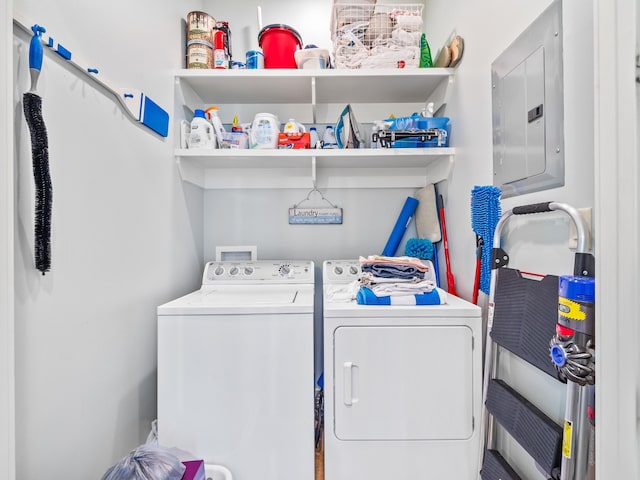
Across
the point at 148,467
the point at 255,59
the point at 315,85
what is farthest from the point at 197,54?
the point at 148,467

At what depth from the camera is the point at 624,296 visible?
24.4 inches

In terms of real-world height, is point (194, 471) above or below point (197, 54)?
below

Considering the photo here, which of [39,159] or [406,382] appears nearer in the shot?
[39,159]

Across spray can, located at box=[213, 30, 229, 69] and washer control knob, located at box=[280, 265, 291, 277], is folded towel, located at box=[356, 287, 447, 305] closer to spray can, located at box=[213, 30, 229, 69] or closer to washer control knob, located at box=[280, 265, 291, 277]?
washer control knob, located at box=[280, 265, 291, 277]

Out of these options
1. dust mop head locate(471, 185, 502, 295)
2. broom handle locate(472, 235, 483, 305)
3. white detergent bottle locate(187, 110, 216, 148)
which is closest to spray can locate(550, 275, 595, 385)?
dust mop head locate(471, 185, 502, 295)

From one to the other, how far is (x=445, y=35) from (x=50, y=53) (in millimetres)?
1823

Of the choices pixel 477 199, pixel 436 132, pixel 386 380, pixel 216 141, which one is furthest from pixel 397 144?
pixel 386 380

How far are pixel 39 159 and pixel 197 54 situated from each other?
121cm

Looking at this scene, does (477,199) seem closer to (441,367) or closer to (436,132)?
(436,132)

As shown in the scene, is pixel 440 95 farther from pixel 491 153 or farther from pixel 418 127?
pixel 491 153

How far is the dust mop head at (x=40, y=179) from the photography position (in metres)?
0.81

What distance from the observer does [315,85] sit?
179cm

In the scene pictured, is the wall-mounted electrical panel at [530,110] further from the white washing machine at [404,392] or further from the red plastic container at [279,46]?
the red plastic container at [279,46]

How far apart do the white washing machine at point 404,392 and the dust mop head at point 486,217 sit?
19 centimetres
